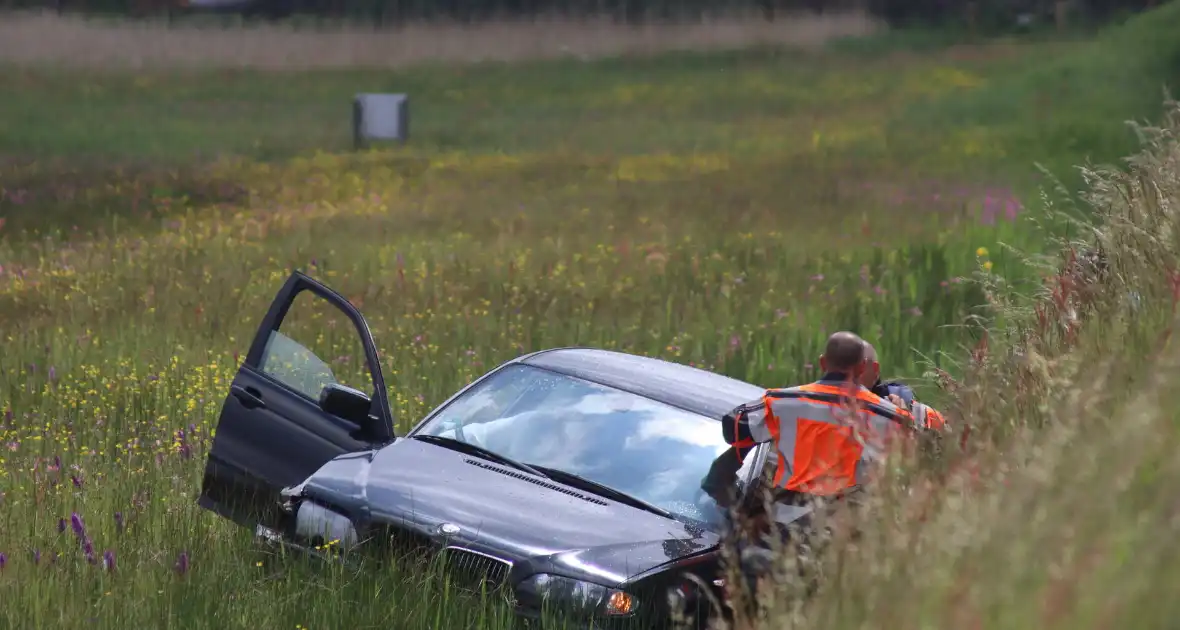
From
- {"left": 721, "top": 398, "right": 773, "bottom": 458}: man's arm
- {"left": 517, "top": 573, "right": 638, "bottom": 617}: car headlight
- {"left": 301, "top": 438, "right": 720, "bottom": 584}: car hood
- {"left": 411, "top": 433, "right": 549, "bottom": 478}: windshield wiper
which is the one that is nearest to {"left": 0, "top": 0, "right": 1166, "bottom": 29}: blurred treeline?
{"left": 411, "top": 433, "right": 549, "bottom": 478}: windshield wiper

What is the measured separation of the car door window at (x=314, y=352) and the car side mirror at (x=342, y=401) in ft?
0.88

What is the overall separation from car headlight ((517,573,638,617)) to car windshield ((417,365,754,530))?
2.87 ft

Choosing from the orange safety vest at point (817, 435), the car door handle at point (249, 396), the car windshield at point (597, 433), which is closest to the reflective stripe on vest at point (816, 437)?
the orange safety vest at point (817, 435)

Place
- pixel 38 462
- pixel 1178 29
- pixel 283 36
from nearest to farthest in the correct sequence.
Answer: pixel 38 462
pixel 1178 29
pixel 283 36

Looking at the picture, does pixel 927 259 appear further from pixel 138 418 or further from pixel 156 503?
pixel 156 503

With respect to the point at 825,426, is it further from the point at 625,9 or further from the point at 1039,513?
the point at 625,9

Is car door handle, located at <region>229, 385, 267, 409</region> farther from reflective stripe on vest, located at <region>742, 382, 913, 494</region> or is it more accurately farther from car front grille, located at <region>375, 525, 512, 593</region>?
reflective stripe on vest, located at <region>742, 382, 913, 494</region>

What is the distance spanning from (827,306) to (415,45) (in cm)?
4650

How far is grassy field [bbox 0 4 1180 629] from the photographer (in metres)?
4.54

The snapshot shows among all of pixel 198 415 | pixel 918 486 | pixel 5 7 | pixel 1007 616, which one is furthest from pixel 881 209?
pixel 5 7

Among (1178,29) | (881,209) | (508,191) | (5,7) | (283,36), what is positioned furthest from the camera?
(283,36)

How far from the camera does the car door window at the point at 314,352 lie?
762cm

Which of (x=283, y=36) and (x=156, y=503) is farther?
(x=283, y=36)

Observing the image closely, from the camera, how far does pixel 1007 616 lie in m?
3.54
